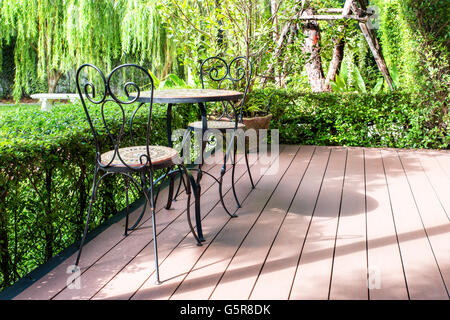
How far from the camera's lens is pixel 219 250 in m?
2.52

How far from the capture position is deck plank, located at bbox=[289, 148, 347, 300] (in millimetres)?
2074

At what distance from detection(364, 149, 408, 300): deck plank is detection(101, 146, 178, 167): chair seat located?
4.02 feet

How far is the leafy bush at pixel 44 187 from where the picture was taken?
214 cm

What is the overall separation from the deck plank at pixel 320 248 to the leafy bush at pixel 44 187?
1.37 m

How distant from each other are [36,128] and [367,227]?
2.19 m

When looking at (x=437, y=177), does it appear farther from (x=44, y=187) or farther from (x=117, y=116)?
(x=44, y=187)

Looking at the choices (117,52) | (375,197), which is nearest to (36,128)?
(375,197)

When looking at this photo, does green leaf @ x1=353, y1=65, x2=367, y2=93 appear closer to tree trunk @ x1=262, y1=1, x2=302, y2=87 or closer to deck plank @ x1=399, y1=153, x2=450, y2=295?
tree trunk @ x1=262, y1=1, x2=302, y2=87

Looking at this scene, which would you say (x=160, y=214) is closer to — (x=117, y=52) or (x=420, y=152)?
(x=420, y=152)

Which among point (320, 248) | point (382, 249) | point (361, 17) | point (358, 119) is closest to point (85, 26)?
point (361, 17)

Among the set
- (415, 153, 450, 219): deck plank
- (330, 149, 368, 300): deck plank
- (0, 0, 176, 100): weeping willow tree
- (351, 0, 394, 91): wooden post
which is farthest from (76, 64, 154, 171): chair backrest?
(0, 0, 176, 100): weeping willow tree

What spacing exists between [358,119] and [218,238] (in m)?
3.24

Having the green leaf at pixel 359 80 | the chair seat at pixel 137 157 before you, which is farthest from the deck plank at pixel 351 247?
the green leaf at pixel 359 80

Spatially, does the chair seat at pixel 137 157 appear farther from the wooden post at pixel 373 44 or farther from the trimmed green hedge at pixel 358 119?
the wooden post at pixel 373 44
